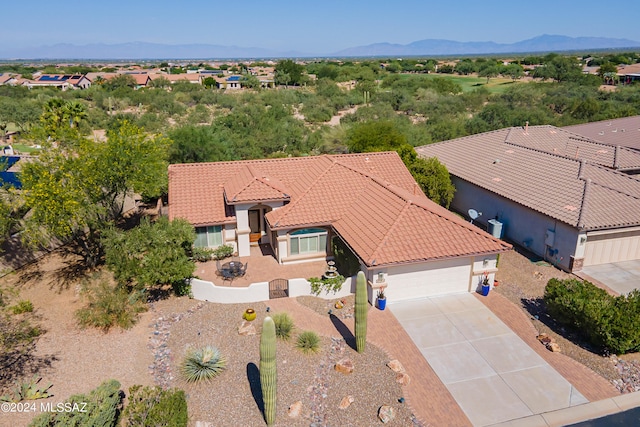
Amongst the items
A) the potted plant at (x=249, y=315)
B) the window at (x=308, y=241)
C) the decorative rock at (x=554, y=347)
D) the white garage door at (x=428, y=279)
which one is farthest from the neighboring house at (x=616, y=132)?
the potted plant at (x=249, y=315)

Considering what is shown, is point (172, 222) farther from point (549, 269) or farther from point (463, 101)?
point (463, 101)

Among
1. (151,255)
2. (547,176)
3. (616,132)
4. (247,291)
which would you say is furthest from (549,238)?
(616,132)

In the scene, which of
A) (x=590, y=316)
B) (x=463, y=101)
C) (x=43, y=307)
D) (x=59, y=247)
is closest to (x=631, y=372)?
(x=590, y=316)

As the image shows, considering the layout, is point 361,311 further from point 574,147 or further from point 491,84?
point 491,84

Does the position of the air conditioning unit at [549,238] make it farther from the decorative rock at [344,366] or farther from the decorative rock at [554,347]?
the decorative rock at [344,366]

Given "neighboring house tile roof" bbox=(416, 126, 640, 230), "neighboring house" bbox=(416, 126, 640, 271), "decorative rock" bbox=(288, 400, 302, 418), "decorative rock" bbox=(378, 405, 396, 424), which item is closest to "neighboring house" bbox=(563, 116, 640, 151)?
"neighboring house tile roof" bbox=(416, 126, 640, 230)
